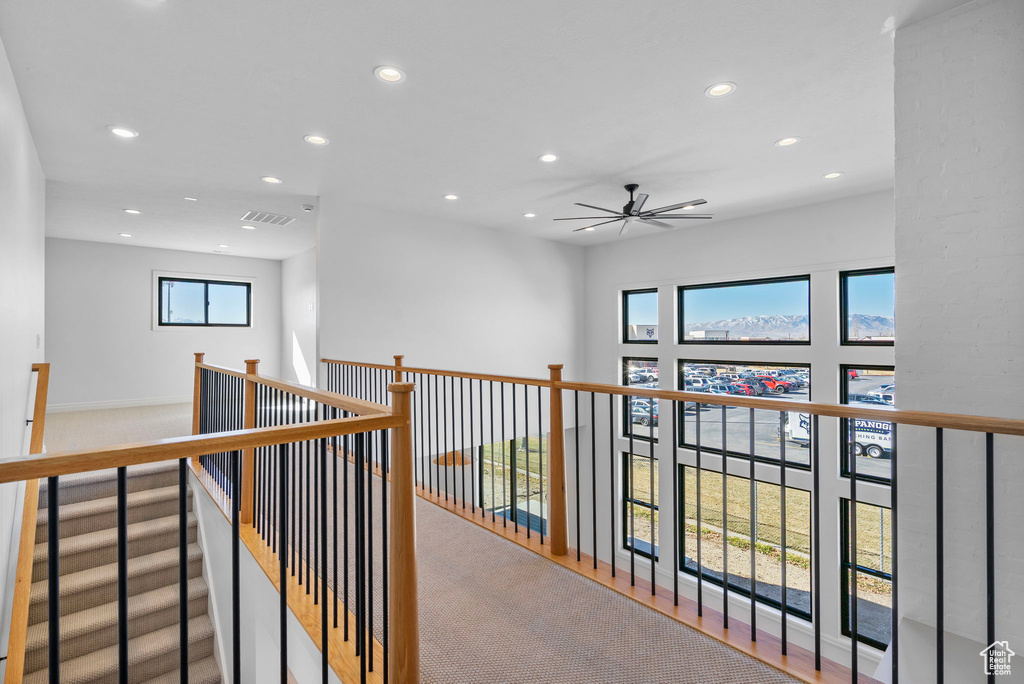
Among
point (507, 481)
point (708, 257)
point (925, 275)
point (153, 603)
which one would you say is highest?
point (708, 257)

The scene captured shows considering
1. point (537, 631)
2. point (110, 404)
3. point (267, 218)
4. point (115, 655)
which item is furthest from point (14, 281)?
point (110, 404)

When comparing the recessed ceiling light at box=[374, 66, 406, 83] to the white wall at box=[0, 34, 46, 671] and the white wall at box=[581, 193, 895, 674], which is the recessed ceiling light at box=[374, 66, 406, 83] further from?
the white wall at box=[581, 193, 895, 674]

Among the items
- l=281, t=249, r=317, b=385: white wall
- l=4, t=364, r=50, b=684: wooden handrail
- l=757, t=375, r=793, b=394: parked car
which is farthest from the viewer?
l=281, t=249, r=317, b=385: white wall

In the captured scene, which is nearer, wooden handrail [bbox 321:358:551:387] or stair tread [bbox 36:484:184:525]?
wooden handrail [bbox 321:358:551:387]

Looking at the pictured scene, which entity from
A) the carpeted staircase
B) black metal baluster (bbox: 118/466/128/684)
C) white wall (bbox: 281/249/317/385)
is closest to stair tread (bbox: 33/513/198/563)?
the carpeted staircase

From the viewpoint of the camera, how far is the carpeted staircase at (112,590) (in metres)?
3.19

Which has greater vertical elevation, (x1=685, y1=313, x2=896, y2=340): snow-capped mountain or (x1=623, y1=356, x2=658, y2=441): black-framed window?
(x1=685, y1=313, x2=896, y2=340): snow-capped mountain

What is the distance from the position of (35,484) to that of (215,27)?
320 cm

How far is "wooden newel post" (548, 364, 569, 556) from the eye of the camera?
2820 millimetres

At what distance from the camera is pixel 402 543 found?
5.21 ft

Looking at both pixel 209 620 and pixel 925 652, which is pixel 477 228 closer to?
pixel 209 620

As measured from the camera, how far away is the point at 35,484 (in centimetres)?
341

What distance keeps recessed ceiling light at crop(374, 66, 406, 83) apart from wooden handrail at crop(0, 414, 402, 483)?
2165mm

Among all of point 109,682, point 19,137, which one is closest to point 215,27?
point 19,137
